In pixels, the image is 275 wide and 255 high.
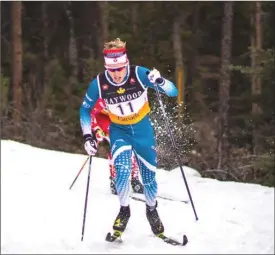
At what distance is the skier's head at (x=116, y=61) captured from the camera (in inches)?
209

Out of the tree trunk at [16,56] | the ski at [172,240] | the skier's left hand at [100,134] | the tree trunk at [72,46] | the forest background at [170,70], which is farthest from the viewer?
the tree trunk at [72,46]

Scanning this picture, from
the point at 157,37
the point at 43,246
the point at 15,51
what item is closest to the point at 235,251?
the point at 43,246

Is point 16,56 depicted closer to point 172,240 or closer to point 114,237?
point 114,237

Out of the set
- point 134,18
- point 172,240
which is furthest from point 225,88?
point 172,240

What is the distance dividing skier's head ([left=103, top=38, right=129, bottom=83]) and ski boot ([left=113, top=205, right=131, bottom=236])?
129cm

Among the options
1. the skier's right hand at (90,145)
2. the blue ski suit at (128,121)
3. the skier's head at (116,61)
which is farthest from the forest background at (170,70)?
the skier's head at (116,61)

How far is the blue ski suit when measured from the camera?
5402 mm

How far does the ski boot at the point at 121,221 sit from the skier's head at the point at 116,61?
50.9 inches

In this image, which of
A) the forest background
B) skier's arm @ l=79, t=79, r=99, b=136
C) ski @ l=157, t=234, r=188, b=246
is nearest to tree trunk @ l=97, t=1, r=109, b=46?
the forest background

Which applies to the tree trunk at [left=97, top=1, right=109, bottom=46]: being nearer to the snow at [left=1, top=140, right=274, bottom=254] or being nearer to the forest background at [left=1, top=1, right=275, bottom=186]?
the forest background at [left=1, top=1, right=275, bottom=186]

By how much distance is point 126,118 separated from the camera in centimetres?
548

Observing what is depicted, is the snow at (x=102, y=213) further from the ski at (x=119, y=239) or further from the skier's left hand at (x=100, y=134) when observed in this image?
the skier's left hand at (x=100, y=134)

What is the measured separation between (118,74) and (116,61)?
0.13m

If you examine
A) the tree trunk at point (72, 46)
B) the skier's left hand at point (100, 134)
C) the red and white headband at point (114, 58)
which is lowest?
the tree trunk at point (72, 46)
